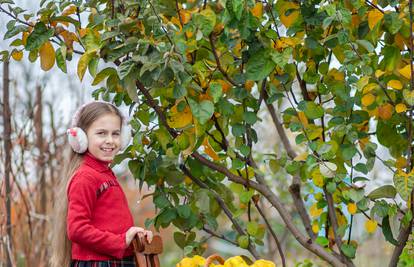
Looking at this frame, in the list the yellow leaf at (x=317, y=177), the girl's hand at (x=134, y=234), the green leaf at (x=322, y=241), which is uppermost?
the yellow leaf at (x=317, y=177)

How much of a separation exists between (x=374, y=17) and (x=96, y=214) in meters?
1.14

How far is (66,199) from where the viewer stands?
250 centimetres

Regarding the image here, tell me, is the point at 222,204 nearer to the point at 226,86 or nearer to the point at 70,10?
the point at 226,86

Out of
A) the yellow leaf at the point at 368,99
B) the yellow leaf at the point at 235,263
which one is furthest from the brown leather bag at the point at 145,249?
the yellow leaf at the point at 368,99

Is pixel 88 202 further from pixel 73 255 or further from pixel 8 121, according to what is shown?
pixel 8 121

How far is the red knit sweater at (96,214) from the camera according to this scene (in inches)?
92.5

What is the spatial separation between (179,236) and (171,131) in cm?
62

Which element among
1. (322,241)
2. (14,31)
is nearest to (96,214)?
(14,31)

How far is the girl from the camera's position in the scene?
2.36 meters

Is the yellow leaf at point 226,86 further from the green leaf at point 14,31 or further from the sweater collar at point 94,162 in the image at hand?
the green leaf at point 14,31

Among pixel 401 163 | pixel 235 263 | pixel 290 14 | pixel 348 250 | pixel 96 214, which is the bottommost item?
pixel 235 263

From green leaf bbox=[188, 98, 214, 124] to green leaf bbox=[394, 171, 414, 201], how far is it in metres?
0.66

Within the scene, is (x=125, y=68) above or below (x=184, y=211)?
above

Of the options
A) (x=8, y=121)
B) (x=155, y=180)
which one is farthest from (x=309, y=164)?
(x=8, y=121)
